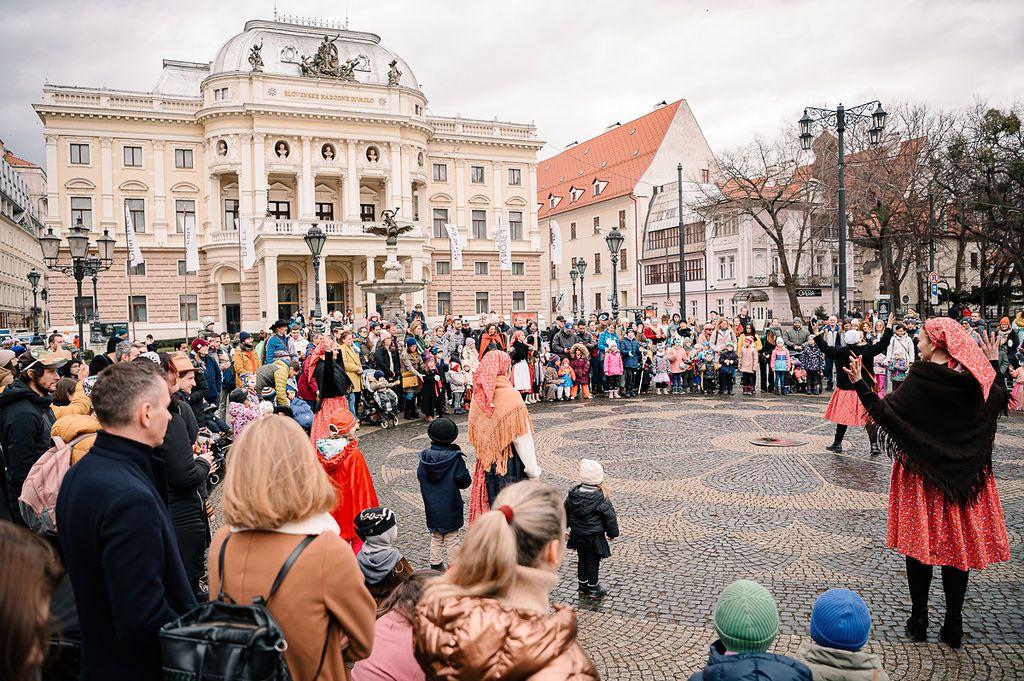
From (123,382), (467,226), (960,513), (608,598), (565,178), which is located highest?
(565,178)

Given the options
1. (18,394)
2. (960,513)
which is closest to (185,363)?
(18,394)

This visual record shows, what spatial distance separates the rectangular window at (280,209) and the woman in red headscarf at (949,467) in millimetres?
49130

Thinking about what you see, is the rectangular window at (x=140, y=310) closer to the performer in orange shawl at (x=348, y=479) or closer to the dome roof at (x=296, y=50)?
the dome roof at (x=296, y=50)

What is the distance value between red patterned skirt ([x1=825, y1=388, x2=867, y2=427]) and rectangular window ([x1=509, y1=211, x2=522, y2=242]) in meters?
47.4

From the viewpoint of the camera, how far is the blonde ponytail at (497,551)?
2322 mm

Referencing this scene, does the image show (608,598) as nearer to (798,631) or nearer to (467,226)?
(798,631)

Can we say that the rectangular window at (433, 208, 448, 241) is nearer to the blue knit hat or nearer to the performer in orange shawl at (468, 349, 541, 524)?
the performer in orange shawl at (468, 349, 541, 524)

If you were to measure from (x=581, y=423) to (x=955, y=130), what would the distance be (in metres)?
28.9

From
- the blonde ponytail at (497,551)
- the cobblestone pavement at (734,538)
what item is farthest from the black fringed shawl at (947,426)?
the blonde ponytail at (497,551)

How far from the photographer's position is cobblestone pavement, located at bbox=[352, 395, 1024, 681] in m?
4.93

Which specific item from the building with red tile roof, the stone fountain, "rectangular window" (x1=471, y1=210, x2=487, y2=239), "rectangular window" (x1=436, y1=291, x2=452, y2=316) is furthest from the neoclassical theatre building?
the stone fountain

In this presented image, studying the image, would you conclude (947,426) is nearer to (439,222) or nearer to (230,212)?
(230,212)

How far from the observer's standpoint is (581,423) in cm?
1471

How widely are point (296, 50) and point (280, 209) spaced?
1223 cm
